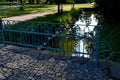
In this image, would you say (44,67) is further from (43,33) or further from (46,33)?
(46,33)

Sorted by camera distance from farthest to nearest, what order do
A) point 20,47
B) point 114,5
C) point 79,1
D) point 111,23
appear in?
point 79,1
point 111,23
point 114,5
point 20,47

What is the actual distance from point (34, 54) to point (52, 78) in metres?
1.76

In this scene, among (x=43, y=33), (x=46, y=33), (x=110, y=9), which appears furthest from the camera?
(x=110, y=9)

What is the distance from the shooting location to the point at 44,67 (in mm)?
5402

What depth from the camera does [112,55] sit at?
603cm

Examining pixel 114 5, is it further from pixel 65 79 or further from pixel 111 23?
pixel 65 79

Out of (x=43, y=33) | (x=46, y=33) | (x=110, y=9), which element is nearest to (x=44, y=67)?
(x=43, y=33)

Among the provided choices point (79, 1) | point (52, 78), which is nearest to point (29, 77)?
point (52, 78)

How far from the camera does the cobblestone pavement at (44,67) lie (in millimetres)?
4880

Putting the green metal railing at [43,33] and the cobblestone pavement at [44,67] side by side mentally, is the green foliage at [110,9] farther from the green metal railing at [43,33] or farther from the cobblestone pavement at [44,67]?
the cobblestone pavement at [44,67]

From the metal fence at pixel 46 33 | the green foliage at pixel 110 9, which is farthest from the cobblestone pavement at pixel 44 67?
the green foliage at pixel 110 9

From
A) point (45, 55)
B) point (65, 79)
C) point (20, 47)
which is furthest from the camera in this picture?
point (20, 47)

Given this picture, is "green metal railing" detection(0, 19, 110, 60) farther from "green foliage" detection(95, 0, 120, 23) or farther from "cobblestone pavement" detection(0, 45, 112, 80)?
"green foliage" detection(95, 0, 120, 23)

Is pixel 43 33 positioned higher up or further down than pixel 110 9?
further down
